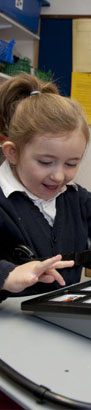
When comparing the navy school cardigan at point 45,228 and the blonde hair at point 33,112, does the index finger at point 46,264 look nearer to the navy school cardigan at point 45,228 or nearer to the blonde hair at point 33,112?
the navy school cardigan at point 45,228

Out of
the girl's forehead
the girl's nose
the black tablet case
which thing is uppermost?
the girl's forehead

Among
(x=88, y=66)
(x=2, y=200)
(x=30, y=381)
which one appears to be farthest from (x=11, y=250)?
(x=88, y=66)

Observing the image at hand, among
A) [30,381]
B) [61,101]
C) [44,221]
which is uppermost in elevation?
[61,101]

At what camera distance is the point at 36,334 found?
0.53 metres

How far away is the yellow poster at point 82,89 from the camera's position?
189cm

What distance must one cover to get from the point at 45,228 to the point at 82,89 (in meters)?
1.16

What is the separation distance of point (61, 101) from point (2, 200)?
216mm

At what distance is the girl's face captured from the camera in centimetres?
76

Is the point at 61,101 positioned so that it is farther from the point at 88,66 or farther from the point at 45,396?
the point at 88,66

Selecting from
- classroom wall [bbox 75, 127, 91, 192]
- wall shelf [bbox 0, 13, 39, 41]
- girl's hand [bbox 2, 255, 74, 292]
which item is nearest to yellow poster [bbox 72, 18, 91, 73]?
wall shelf [bbox 0, 13, 39, 41]

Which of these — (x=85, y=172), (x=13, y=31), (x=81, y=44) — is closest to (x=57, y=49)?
(x=81, y=44)

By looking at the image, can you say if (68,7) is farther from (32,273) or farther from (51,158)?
(32,273)

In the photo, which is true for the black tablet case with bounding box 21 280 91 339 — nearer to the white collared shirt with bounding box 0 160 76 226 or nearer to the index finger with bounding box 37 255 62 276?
the index finger with bounding box 37 255 62 276

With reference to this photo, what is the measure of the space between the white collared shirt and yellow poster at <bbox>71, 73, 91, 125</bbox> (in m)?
1.06
